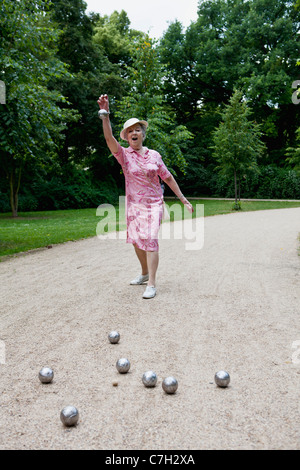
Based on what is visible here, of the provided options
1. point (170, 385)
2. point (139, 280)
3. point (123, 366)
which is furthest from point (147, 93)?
point (170, 385)

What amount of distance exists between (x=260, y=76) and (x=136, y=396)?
37.3 metres

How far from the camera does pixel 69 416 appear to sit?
7.64 ft

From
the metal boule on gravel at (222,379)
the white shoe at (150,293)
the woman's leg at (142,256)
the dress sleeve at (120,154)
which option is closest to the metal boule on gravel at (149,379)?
the metal boule on gravel at (222,379)

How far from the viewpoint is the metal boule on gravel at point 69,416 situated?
2332 millimetres

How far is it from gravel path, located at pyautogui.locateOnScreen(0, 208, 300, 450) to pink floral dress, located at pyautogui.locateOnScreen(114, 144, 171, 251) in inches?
31.1

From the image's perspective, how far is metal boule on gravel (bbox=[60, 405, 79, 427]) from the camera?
7.65ft

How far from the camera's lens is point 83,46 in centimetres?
2822

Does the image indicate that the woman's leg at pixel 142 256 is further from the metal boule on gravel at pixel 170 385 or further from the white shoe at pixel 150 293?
the metal boule on gravel at pixel 170 385

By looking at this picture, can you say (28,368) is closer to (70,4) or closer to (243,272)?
(243,272)

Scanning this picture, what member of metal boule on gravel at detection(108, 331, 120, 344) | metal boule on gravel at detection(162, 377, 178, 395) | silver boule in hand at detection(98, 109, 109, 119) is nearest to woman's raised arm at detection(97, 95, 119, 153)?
silver boule in hand at detection(98, 109, 109, 119)

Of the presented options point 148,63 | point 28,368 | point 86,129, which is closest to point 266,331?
point 28,368

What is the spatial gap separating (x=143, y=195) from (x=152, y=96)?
622 inches

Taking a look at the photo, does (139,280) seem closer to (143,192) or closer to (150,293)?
(150,293)

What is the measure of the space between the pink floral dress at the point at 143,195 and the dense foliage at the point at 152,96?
3.97 metres
